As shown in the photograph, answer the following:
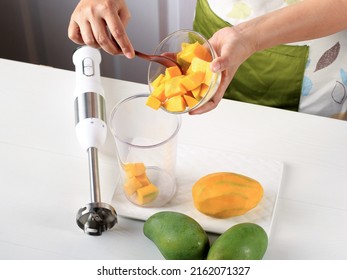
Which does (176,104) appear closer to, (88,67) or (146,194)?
(146,194)

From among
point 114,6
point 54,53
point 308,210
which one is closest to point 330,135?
point 308,210

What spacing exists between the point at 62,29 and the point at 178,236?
1.04m

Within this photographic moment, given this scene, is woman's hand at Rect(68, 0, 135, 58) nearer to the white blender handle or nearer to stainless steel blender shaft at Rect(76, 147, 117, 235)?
the white blender handle

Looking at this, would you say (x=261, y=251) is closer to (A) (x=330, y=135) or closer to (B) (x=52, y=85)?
(A) (x=330, y=135)

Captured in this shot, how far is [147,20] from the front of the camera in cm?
160

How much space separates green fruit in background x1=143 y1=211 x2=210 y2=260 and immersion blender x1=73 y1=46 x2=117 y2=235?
0.25 ft

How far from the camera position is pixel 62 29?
1.69 meters

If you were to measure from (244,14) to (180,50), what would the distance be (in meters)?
0.30

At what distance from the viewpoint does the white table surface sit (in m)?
0.86

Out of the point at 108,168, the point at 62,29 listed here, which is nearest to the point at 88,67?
the point at 108,168

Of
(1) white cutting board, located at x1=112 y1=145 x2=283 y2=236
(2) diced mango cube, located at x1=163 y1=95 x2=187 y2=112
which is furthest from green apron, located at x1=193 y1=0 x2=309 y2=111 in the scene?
(2) diced mango cube, located at x1=163 y1=95 x2=187 y2=112

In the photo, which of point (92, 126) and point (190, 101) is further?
point (92, 126)

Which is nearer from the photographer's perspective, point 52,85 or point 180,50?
point 180,50

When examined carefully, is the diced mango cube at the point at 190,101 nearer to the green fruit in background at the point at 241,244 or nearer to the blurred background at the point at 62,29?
the green fruit in background at the point at 241,244
